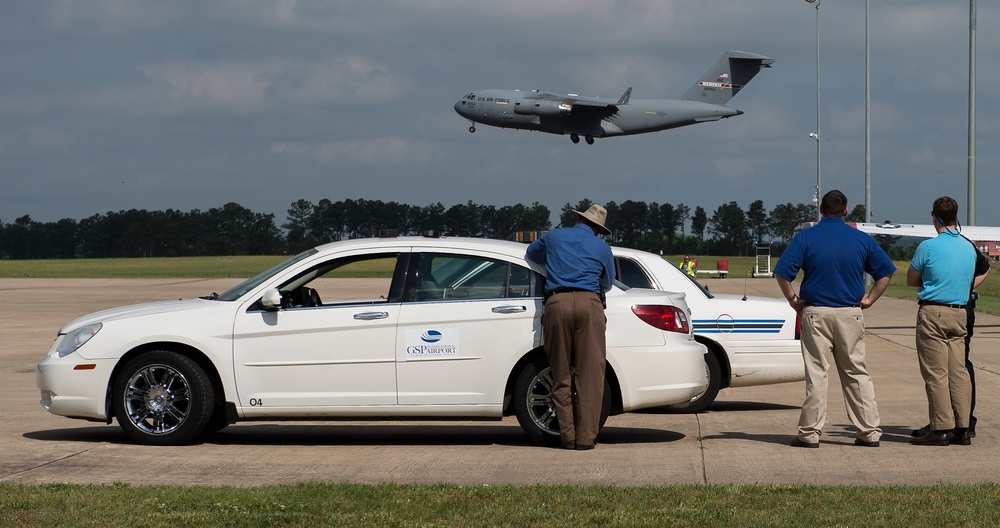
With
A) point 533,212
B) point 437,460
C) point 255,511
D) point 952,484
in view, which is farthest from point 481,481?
point 533,212

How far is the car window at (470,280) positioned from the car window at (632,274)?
2.42 metres

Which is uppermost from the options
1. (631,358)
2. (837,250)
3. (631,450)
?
(837,250)

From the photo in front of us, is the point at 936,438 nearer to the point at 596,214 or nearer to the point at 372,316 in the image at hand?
the point at 596,214

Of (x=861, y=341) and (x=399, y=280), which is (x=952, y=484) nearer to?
(x=861, y=341)

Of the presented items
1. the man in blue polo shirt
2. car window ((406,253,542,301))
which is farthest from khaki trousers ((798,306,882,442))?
car window ((406,253,542,301))

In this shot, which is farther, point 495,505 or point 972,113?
point 972,113

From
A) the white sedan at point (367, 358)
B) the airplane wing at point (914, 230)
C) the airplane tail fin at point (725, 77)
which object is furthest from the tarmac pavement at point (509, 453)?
the airplane tail fin at point (725, 77)

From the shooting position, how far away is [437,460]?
Result: 8945mm

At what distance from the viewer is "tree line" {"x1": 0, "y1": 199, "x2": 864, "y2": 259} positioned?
13450cm

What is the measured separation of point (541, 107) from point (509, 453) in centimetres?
5898

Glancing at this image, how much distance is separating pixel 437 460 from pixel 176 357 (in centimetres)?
210

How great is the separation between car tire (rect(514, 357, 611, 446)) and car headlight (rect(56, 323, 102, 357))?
310 cm

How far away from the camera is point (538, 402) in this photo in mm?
9594

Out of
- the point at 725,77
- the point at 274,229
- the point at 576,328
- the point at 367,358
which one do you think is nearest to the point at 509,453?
the point at 576,328
